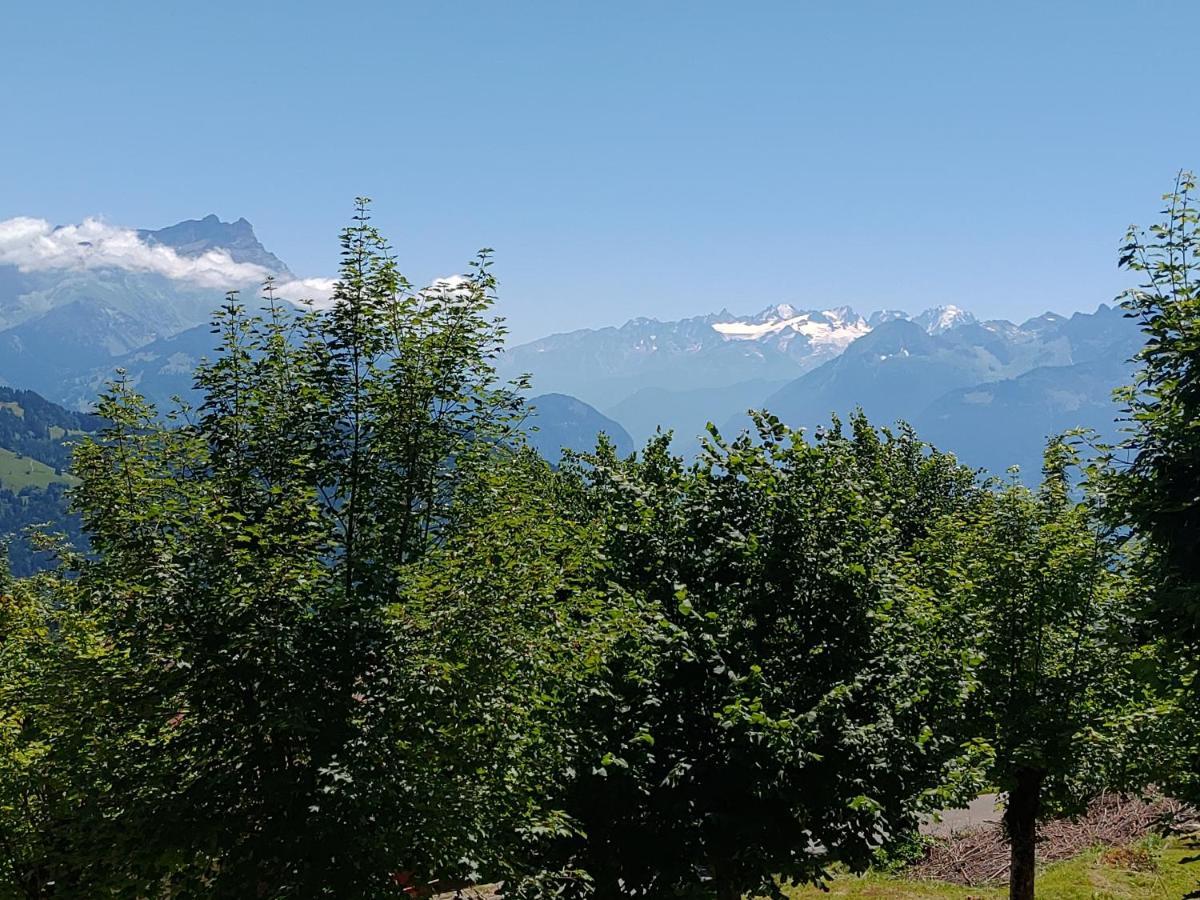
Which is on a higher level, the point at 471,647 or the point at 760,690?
the point at 471,647

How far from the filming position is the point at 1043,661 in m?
22.5

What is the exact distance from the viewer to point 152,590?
13.3m

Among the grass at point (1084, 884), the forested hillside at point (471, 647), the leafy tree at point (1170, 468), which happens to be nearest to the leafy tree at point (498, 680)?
the forested hillside at point (471, 647)

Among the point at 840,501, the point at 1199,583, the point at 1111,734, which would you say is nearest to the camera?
the point at 1199,583

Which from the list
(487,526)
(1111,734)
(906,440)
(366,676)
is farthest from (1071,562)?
(906,440)

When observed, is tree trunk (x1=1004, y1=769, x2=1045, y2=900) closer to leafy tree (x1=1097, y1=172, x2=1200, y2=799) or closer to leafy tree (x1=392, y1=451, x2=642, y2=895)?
leafy tree (x1=1097, y1=172, x2=1200, y2=799)

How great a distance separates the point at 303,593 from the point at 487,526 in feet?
10.6

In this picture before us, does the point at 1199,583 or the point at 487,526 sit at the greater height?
the point at 487,526

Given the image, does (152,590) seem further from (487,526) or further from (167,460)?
(487,526)

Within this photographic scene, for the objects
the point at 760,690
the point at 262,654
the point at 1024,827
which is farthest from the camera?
the point at 1024,827

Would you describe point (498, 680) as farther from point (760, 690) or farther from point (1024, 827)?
point (1024, 827)

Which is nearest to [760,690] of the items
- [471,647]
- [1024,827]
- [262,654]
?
[471,647]

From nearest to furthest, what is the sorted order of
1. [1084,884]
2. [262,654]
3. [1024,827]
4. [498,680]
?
1. [262,654]
2. [498,680]
3. [1024,827]
4. [1084,884]

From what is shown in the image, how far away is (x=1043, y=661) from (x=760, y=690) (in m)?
10.4
